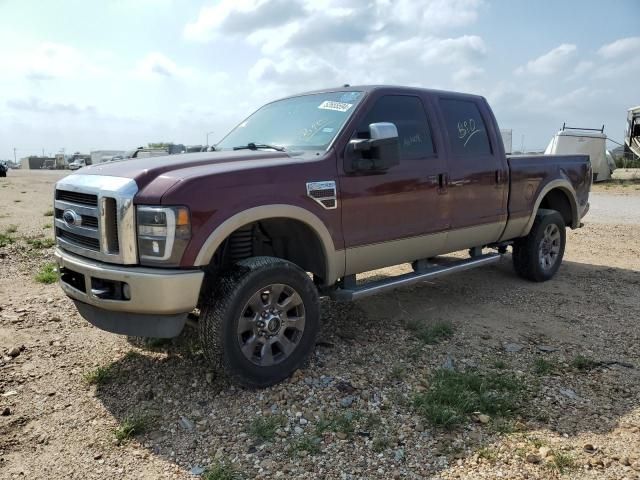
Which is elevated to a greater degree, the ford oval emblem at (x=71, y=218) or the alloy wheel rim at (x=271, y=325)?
the ford oval emblem at (x=71, y=218)

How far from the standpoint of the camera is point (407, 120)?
15.5 feet

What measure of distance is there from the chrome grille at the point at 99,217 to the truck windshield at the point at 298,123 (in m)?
1.46

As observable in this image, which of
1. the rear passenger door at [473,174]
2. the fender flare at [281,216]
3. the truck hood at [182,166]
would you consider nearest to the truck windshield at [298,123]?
the truck hood at [182,166]

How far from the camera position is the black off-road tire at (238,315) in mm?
3418

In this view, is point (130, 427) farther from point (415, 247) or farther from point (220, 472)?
point (415, 247)

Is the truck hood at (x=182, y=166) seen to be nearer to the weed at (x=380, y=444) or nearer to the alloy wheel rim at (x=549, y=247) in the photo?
the weed at (x=380, y=444)

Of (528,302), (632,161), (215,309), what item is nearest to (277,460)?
(215,309)

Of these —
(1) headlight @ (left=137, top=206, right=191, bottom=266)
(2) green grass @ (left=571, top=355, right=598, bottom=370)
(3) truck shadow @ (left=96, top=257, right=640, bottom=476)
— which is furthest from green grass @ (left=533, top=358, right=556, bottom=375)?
(1) headlight @ (left=137, top=206, right=191, bottom=266)

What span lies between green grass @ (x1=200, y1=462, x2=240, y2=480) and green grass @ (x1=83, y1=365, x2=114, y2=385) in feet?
4.46

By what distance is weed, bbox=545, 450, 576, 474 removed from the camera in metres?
2.84

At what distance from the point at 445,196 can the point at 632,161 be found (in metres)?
27.3

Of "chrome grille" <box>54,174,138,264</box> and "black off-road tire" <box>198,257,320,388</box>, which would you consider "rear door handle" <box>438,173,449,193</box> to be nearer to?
"black off-road tire" <box>198,257,320,388</box>

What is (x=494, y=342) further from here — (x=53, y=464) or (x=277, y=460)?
(x=53, y=464)

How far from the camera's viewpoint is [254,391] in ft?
11.9
